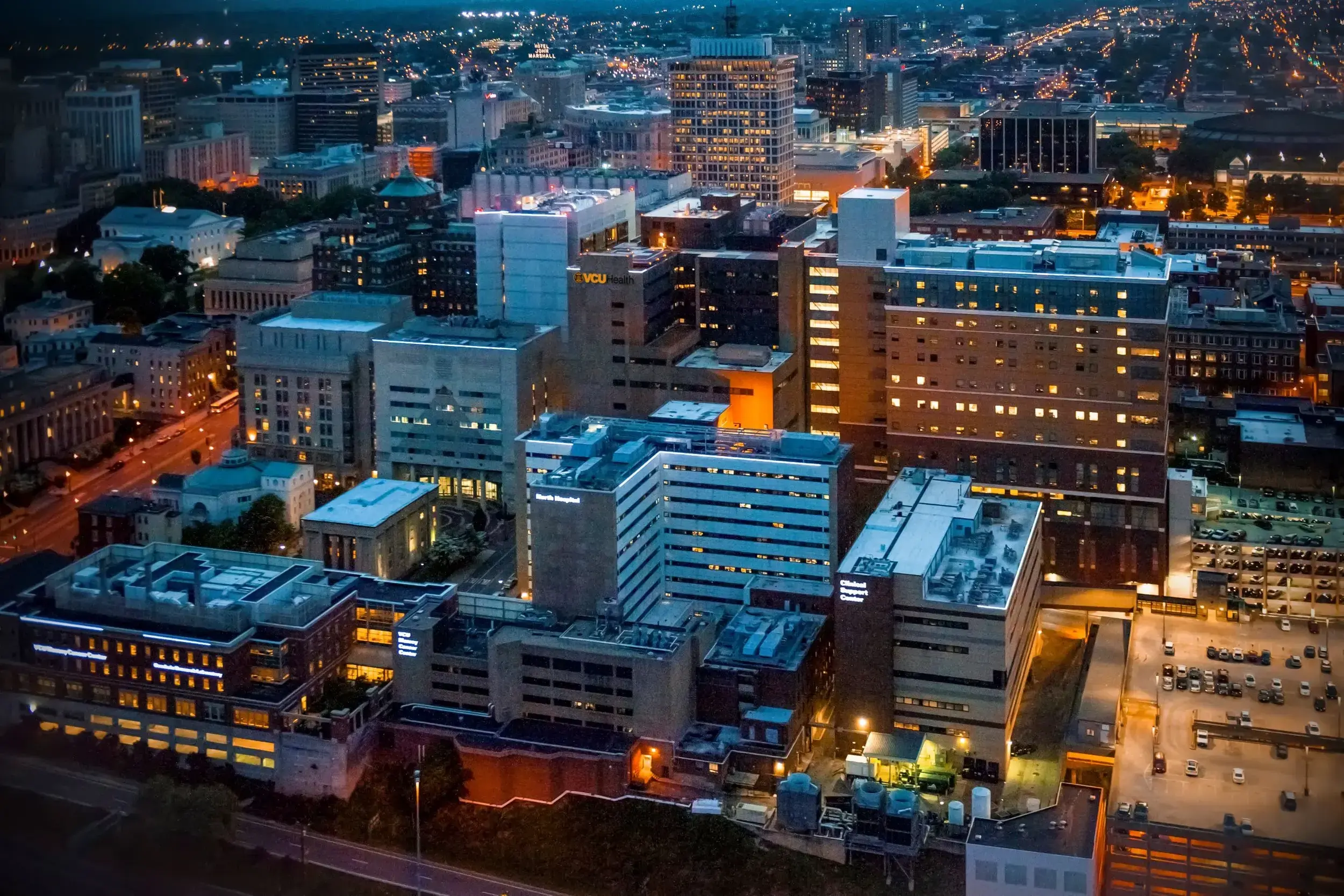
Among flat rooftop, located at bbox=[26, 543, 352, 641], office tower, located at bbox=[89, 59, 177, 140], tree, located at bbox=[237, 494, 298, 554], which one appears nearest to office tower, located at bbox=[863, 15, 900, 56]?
office tower, located at bbox=[89, 59, 177, 140]

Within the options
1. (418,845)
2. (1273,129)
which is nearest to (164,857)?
(418,845)

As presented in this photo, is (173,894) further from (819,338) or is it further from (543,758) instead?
(819,338)

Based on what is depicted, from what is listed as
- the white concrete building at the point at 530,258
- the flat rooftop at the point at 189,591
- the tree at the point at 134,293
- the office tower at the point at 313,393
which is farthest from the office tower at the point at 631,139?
the flat rooftop at the point at 189,591

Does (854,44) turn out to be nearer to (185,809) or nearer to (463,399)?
(463,399)

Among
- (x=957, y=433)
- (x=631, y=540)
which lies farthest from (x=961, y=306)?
(x=631, y=540)

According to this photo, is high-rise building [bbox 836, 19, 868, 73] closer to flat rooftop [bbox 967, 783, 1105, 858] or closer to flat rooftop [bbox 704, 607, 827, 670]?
flat rooftop [bbox 704, 607, 827, 670]

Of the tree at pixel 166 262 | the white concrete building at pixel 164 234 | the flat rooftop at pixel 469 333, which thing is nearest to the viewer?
the flat rooftop at pixel 469 333

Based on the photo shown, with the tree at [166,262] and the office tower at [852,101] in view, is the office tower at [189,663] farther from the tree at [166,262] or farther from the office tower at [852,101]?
the office tower at [852,101]
